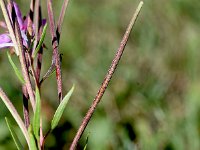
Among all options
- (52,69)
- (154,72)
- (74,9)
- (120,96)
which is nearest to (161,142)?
(120,96)

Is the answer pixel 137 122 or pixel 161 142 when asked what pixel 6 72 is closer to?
pixel 137 122

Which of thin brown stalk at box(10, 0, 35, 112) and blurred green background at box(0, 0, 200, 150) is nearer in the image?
thin brown stalk at box(10, 0, 35, 112)

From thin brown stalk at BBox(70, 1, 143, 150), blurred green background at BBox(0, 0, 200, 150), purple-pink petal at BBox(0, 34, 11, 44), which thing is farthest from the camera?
blurred green background at BBox(0, 0, 200, 150)

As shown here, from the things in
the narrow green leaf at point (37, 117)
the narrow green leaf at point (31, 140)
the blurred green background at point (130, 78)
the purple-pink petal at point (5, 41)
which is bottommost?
the blurred green background at point (130, 78)

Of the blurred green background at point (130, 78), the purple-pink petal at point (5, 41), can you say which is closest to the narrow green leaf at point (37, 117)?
the purple-pink petal at point (5, 41)

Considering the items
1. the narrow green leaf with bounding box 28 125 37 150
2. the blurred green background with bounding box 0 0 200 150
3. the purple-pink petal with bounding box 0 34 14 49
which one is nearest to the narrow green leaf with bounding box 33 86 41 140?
the narrow green leaf with bounding box 28 125 37 150

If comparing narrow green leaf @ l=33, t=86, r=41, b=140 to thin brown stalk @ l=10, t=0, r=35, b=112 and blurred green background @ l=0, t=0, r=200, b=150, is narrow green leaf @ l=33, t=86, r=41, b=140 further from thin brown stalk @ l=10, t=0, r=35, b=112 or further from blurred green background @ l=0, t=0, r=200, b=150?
blurred green background @ l=0, t=0, r=200, b=150

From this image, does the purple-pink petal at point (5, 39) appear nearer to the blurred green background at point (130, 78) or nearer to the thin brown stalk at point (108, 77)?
the thin brown stalk at point (108, 77)

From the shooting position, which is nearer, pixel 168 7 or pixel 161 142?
pixel 161 142
